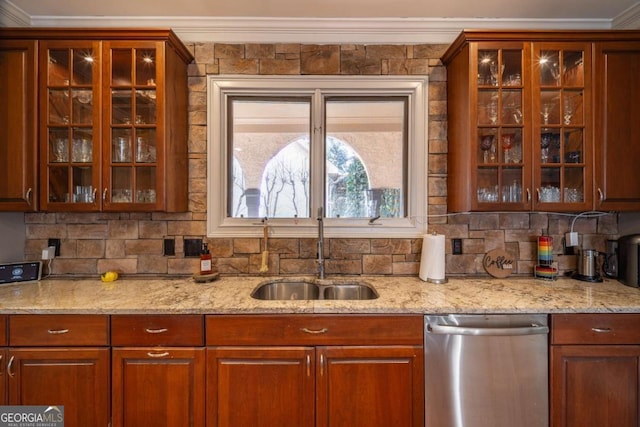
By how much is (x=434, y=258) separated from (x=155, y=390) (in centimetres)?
167

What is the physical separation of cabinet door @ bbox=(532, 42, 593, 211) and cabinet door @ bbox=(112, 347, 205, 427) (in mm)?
2108

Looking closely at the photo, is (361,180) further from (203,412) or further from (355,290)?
(203,412)

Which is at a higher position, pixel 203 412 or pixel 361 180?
pixel 361 180

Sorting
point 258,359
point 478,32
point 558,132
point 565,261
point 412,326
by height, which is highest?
point 478,32

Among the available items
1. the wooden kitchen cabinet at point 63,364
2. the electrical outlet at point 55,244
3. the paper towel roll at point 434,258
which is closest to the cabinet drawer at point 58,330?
the wooden kitchen cabinet at point 63,364

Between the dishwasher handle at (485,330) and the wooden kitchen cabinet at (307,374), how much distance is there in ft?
0.36

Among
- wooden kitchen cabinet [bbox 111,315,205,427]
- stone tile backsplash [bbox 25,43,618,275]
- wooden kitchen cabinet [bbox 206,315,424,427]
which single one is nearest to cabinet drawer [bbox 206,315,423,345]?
wooden kitchen cabinet [bbox 206,315,424,427]

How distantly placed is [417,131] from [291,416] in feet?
6.07

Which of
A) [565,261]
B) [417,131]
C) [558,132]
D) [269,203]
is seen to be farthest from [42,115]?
[565,261]

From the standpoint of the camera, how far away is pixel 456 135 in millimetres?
1956

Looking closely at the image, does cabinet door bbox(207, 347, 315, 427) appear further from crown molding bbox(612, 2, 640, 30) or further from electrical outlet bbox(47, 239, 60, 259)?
crown molding bbox(612, 2, 640, 30)

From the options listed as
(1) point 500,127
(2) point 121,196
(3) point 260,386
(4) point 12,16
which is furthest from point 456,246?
(4) point 12,16

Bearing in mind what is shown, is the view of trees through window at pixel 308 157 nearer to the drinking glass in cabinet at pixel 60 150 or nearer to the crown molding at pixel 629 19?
the drinking glass in cabinet at pixel 60 150

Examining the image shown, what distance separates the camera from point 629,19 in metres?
1.98
